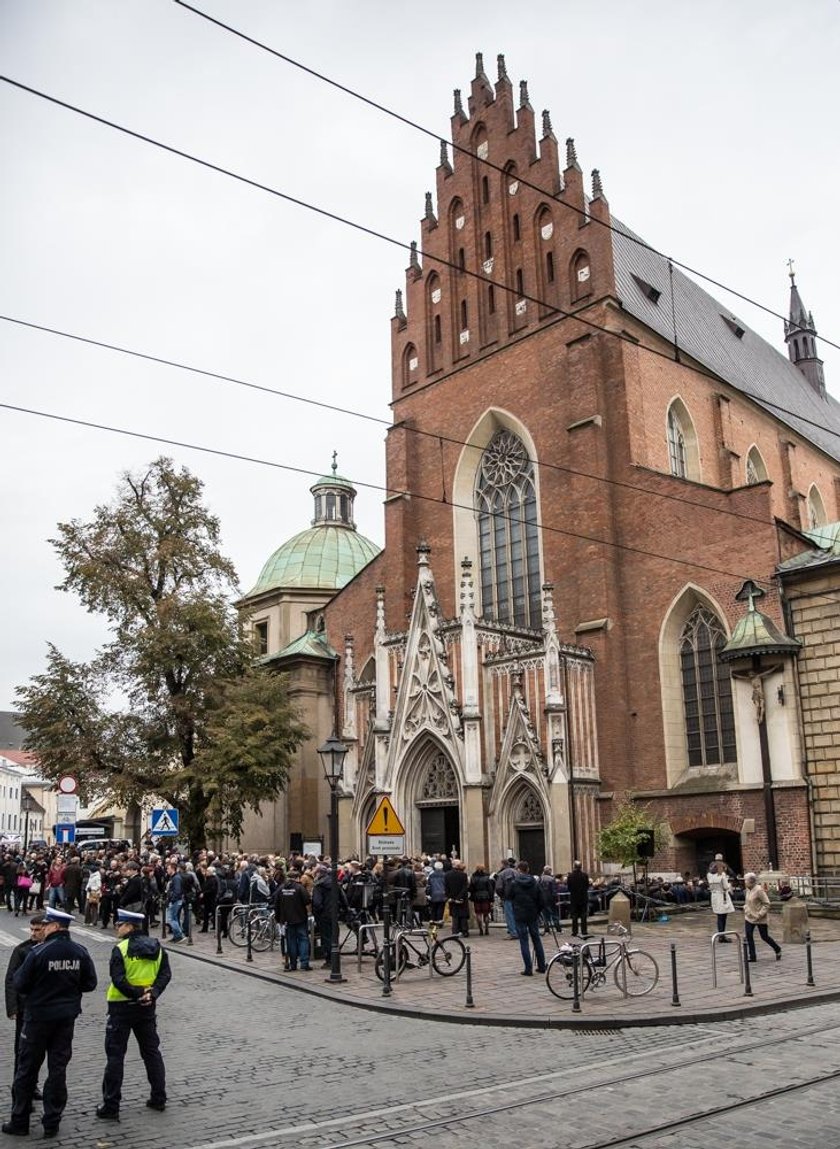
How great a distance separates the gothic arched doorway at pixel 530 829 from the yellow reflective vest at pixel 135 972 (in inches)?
759

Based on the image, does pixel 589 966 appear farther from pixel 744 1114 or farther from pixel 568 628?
pixel 568 628

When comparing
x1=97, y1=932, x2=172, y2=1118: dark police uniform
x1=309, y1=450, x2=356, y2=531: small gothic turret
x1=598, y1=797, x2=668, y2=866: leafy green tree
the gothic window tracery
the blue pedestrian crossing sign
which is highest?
x1=309, y1=450, x2=356, y2=531: small gothic turret

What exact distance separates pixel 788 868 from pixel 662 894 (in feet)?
9.20

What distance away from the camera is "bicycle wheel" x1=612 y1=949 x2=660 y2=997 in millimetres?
13258

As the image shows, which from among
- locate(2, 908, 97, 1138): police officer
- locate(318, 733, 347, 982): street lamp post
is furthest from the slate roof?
locate(2, 908, 97, 1138): police officer

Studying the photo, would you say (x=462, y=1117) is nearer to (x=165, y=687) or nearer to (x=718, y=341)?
(x=165, y=687)

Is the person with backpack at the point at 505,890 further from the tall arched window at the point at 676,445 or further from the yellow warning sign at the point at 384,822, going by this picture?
the tall arched window at the point at 676,445

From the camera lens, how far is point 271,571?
48.6m

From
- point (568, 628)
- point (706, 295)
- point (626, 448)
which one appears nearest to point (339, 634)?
point (568, 628)

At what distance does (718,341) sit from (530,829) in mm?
22175

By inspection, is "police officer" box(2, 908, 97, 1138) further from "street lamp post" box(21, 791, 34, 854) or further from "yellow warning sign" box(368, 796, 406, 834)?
"street lamp post" box(21, 791, 34, 854)

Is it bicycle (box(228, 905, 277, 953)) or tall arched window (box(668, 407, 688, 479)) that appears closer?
bicycle (box(228, 905, 277, 953))

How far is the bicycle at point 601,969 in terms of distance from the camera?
13008 mm

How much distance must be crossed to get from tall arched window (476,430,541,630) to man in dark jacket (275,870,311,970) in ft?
54.2
